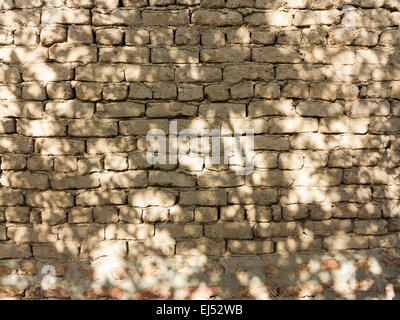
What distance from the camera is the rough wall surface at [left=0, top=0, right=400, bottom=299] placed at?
2209mm

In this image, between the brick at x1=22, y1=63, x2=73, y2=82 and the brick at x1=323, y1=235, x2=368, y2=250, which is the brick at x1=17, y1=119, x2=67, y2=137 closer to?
the brick at x1=22, y1=63, x2=73, y2=82

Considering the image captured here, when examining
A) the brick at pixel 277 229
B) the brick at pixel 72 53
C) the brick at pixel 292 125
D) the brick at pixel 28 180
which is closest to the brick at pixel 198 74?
the brick at pixel 292 125

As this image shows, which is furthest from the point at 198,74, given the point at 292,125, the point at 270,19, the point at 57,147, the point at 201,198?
the point at 57,147

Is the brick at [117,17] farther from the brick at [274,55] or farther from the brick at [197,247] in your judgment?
the brick at [197,247]

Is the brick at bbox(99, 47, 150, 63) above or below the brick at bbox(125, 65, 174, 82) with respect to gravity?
above

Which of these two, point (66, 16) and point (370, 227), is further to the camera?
point (370, 227)

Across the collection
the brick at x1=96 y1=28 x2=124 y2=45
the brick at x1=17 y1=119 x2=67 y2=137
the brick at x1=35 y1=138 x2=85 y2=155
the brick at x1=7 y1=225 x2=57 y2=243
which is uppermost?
the brick at x1=96 y1=28 x2=124 y2=45

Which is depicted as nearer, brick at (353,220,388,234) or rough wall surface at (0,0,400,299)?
rough wall surface at (0,0,400,299)

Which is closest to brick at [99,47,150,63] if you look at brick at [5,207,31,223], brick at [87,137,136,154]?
brick at [87,137,136,154]

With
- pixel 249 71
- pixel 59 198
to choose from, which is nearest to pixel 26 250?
pixel 59 198

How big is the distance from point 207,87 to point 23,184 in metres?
1.70

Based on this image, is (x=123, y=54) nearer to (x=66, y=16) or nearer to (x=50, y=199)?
(x=66, y=16)

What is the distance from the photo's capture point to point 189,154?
7.38 ft

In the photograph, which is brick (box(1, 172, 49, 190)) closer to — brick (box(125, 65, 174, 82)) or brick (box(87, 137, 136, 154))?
brick (box(87, 137, 136, 154))
